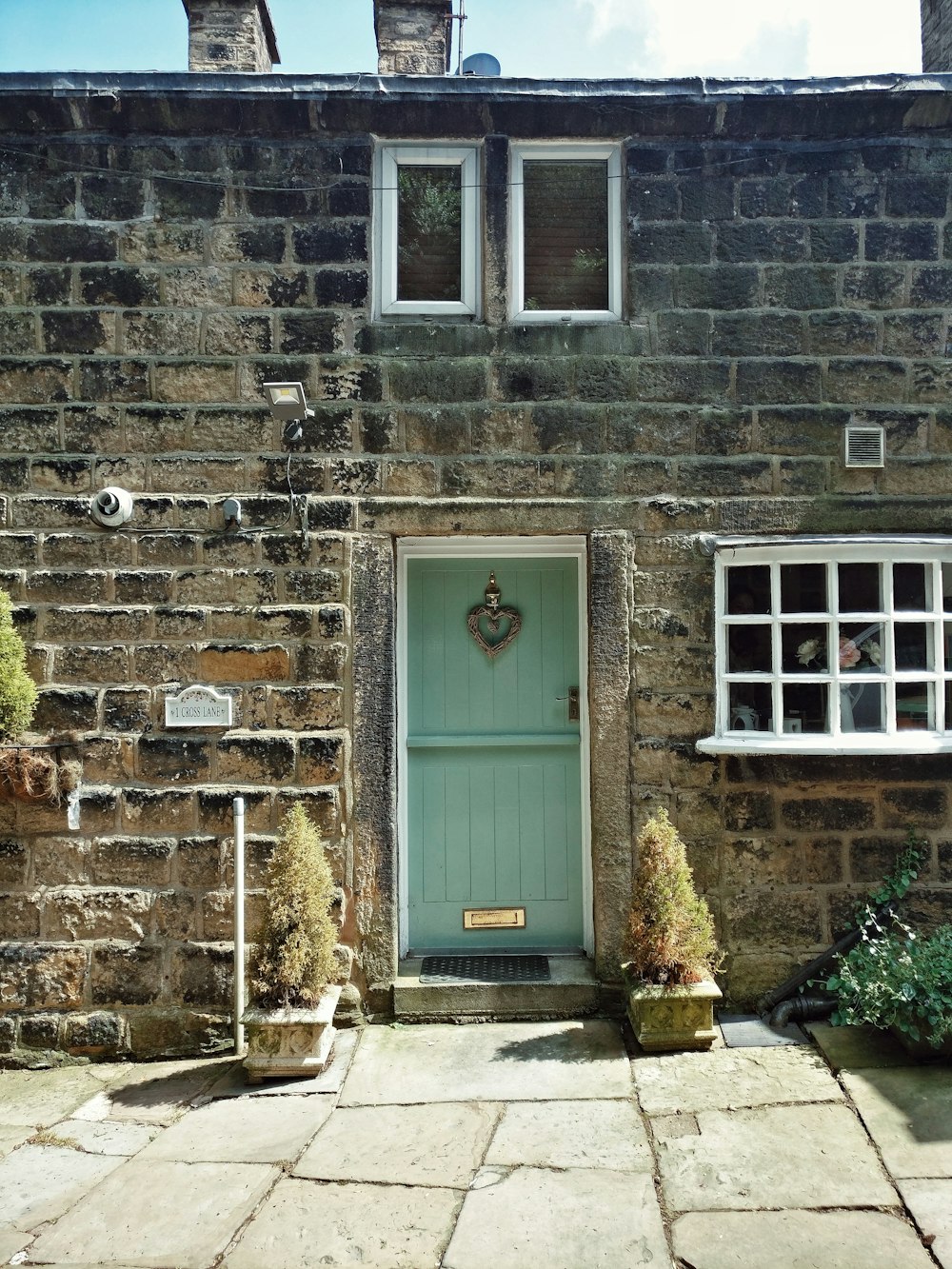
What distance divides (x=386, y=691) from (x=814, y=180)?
11.6 ft

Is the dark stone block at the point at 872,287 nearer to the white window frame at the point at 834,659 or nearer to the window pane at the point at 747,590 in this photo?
the white window frame at the point at 834,659

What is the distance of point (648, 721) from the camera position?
15.4ft

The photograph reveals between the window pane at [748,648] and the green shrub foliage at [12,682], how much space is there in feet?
11.6

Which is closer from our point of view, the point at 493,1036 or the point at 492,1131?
the point at 492,1131

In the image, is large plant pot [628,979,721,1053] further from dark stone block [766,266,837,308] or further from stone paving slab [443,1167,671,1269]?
dark stone block [766,266,837,308]

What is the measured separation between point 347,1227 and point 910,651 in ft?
12.0

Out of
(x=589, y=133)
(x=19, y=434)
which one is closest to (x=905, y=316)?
(x=589, y=133)

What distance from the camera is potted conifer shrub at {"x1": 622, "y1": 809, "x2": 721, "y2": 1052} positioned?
417cm

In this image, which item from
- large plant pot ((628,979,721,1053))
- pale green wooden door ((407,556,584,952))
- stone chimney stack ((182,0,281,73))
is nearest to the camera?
large plant pot ((628,979,721,1053))

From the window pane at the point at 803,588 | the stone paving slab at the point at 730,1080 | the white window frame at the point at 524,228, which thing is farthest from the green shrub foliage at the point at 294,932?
the white window frame at the point at 524,228

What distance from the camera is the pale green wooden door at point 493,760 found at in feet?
16.4

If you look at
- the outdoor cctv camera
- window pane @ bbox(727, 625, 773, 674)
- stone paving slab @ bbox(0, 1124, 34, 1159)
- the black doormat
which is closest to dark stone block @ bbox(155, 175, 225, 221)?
the outdoor cctv camera

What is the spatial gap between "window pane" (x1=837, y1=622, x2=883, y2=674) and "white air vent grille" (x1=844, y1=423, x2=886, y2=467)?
86cm

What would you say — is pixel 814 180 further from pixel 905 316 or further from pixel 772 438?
pixel 772 438
